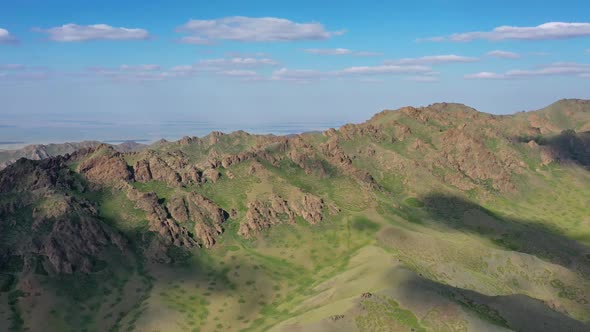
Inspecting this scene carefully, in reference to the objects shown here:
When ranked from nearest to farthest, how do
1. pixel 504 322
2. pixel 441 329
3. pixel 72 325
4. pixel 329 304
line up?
pixel 441 329, pixel 504 322, pixel 329 304, pixel 72 325

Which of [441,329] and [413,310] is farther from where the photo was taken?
[413,310]

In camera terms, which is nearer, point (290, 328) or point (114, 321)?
point (290, 328)

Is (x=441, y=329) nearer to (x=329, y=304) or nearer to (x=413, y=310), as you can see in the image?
(x=413, y=310)

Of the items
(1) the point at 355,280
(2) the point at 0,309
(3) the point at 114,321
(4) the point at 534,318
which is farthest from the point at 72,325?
(4) the point at 534,318

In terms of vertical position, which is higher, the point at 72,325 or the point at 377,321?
the point at 377,321

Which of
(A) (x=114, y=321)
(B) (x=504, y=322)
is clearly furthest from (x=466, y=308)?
(A) (x=114, y=321)

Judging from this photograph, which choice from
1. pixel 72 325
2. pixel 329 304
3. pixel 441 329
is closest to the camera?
pixel 441 329

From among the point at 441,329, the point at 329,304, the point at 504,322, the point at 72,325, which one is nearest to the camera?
the point at 441,329

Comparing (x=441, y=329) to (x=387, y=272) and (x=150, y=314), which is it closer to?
(x=387, y=272)

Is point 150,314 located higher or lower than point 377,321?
lower
